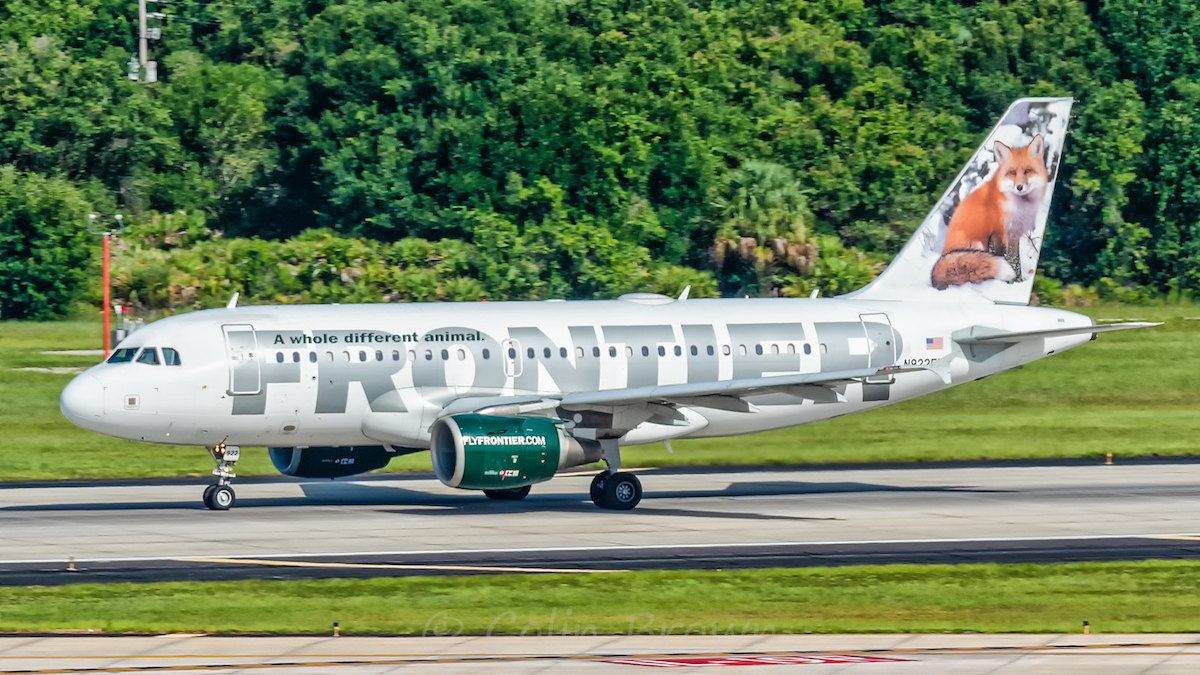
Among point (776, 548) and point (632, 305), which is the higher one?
point (632, 305)

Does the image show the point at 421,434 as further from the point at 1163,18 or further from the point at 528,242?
the point at 1163,18

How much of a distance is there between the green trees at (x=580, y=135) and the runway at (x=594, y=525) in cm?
3016

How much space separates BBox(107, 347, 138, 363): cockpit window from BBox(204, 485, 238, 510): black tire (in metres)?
3.11

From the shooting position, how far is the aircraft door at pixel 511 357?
36062mm

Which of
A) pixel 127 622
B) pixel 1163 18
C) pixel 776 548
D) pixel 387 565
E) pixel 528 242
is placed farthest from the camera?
pixel 1163 18

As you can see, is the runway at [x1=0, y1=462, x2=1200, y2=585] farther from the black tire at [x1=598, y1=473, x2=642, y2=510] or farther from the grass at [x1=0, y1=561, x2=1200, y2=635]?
the grass at [x1=0, y1=561, x2=1200, y2=635]

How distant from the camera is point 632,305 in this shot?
3838cm

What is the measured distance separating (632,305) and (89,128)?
154 feet

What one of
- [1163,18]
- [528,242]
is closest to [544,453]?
[528,242]

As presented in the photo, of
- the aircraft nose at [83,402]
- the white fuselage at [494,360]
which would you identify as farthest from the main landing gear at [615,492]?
the aircraft nose at [83,402]

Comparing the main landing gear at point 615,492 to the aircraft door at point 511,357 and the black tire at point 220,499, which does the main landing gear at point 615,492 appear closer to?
the aircraft door at point 511,357

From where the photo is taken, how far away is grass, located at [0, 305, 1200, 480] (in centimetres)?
4500

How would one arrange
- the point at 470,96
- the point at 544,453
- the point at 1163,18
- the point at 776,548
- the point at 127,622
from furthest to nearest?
the point at 1163,18 → the point at 470,96 → the point at 544,453 → the point at 776,548 → the point at 127,622

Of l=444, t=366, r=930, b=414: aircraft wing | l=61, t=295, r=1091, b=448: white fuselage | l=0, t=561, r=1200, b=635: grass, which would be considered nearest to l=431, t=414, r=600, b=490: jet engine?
l=444, t=366, r=930, b=414: aircraft wing
